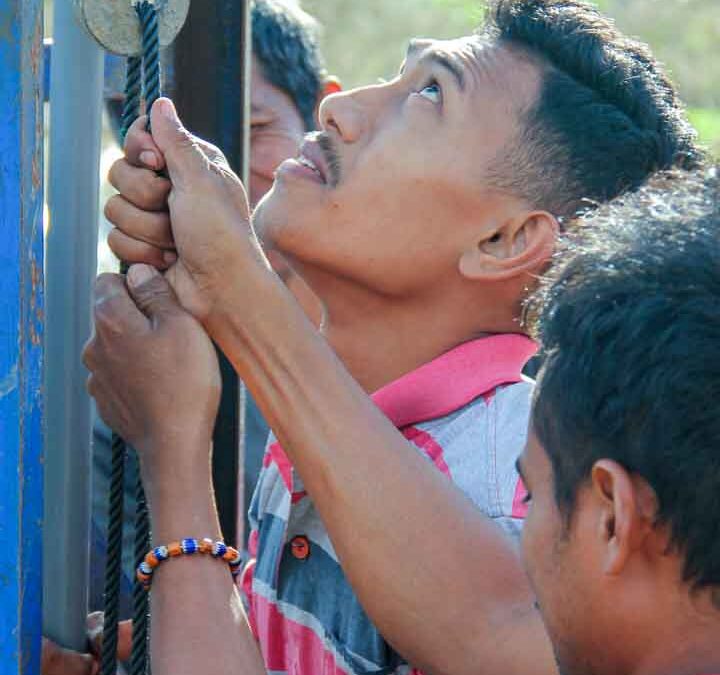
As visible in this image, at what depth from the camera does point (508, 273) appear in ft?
6.04

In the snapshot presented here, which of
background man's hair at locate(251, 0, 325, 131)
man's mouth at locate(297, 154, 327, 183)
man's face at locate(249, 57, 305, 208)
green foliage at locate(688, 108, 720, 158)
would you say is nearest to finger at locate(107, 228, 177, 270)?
man's mouth at locate(297, 154, 327, 183)

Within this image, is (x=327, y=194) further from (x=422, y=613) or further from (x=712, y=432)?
(x=712, y=432)

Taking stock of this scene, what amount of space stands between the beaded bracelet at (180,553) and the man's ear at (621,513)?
0.48 meters

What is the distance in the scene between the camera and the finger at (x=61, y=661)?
168 centimetres

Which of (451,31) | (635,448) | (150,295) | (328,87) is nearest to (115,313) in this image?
(150,295)

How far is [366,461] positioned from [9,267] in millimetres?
423

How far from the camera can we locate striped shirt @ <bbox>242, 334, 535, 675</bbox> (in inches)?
64.8

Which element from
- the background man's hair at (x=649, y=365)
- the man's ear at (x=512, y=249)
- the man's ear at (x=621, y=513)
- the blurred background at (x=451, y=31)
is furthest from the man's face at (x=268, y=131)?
the blurred background at (x=451, y=31)

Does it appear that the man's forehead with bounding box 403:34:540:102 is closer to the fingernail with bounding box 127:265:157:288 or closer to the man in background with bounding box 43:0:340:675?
the fingernail with bounding box 127:265:157:288

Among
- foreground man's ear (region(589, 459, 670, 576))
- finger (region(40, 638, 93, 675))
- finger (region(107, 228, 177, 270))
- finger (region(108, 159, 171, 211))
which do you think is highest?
finger (region(108, 159, 171, 211))

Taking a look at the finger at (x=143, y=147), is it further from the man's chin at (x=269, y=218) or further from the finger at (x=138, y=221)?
the man's chin at (x=269, y=218)

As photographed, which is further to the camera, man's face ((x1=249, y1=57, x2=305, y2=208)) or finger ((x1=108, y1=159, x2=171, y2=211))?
man's face ((x1=249, y1=57, x2=305, y2=208))

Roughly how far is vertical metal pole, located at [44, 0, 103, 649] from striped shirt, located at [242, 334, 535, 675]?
243 mm

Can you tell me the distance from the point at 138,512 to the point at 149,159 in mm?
397
